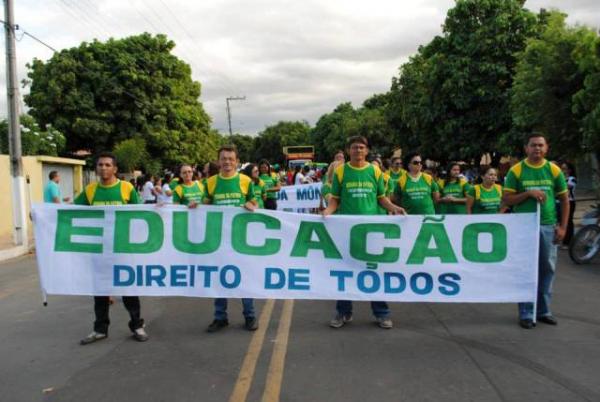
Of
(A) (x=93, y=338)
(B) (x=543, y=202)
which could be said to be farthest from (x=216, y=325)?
(B) (x=543, y=202)

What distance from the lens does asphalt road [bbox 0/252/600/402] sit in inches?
166

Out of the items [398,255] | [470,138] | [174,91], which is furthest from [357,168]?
[174,91]

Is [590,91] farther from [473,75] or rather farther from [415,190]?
[473,75]

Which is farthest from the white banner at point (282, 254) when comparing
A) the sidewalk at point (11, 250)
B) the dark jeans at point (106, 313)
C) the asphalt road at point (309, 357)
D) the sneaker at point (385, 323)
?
the sidewalk at point (11, 250)

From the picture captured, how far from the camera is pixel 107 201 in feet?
18.9

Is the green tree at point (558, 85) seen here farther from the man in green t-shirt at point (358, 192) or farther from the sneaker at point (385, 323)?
the sneaker at point (385, 323)

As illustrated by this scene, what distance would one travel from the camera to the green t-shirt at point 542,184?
578 cm

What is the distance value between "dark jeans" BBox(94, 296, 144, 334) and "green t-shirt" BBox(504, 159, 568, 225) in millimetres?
4050

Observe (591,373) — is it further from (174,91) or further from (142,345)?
(174,91)

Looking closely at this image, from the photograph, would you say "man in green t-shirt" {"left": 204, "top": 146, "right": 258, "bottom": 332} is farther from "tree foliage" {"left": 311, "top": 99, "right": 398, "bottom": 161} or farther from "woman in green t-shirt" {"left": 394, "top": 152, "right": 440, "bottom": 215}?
"tree foliage" {"left": 311, "top": 99, "right": 398, "bottom": 161}

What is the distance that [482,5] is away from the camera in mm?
24453

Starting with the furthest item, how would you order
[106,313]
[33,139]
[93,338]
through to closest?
[33,139] → [106,313] → [93,338]

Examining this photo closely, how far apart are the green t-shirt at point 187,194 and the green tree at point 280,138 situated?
94521 millimetres

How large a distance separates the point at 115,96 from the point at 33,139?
8.93 meters
